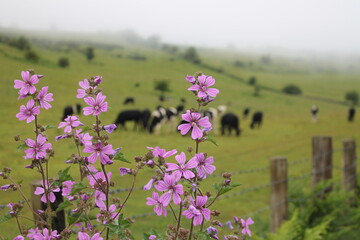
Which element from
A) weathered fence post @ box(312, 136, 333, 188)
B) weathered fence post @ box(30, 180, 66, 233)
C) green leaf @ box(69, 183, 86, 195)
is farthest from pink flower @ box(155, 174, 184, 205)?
weathered fence post @ box(312, 136, 333, 188)

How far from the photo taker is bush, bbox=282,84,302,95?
66125mm

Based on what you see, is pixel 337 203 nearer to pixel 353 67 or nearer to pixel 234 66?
pixel 234 66

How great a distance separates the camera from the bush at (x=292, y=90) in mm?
66125

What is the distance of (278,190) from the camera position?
14.8ft

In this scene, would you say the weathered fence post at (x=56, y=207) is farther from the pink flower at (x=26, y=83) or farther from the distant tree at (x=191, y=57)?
the distant tree at (x=191, y=57)

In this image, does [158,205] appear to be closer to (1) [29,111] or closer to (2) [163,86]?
(1) [29,111]

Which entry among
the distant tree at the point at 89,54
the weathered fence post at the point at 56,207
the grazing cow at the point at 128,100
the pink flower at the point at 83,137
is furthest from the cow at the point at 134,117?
the distant tree at the point at 89,54

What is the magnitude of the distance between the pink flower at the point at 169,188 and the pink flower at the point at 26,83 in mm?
522

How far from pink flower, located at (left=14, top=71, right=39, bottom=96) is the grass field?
100mm

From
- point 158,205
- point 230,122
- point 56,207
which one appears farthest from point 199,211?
point 230,122

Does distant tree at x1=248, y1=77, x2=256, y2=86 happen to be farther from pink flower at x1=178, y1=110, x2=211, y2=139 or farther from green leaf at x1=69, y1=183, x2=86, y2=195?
green leaf at x1=69, y1=183, x2=86, y2=195

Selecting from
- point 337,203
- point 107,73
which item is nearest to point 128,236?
point 337,203

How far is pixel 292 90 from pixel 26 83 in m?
67.7

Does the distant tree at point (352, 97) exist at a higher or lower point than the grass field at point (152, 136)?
lower
